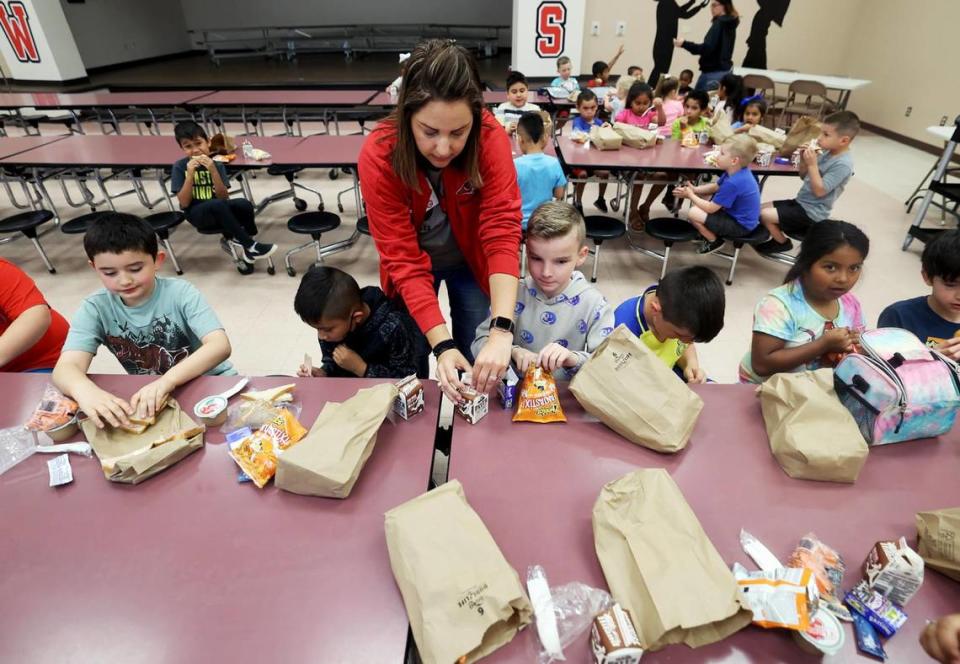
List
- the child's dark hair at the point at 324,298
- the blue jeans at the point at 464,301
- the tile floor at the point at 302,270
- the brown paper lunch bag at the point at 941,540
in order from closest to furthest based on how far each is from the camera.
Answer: the brown paper lunch bag at the point at 941,540 < the child's dark hair at the point at 324,298 < the blue jeans at the point at 464,301 < the tile floor at the point at 302,270

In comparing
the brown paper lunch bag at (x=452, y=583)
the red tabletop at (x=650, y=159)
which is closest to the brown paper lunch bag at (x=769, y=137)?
the red tabletop at (x=650, y=159)

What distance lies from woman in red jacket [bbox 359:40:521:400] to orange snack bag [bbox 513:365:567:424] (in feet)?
0.28

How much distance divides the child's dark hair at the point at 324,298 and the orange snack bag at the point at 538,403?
0.70 meters

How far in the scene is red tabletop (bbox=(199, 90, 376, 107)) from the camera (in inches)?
216

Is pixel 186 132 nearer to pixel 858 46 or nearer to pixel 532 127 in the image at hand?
pixel 532 127

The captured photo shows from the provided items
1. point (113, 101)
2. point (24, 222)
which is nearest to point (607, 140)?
point (24, 222)

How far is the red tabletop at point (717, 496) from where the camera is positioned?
2.59 ft

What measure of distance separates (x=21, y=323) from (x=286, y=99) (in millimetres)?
4982

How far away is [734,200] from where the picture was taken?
3.35 meters

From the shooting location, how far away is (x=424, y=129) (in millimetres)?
1158

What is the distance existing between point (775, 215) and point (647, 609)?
3.71 metres

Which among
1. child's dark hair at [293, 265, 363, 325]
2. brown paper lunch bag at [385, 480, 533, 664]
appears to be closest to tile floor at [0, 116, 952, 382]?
child's dark hair at [293, 265, 363, 325]

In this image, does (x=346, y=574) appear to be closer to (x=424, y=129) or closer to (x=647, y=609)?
(x=647, y=609)

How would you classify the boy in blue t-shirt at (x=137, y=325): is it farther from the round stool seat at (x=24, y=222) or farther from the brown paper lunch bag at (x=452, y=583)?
the round stool seat at (x=24, y=222)
